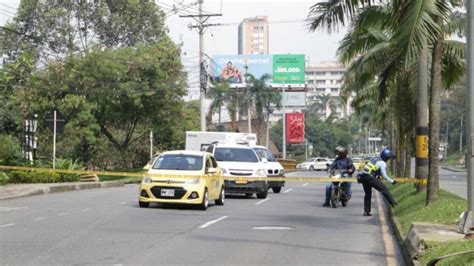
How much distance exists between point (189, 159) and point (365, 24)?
233 inches

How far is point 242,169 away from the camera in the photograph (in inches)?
968

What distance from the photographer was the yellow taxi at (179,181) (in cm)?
1836

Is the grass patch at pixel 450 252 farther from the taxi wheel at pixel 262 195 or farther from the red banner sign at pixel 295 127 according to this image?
the red banner sign at pixel 295 127

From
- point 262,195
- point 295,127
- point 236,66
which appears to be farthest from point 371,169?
point 295,127

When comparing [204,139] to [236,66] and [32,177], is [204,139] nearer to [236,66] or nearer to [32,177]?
[32,177]

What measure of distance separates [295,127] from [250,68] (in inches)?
464

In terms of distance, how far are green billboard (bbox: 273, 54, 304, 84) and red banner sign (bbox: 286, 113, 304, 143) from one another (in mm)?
11813

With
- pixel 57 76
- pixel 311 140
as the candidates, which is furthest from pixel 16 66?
pixel 311 140

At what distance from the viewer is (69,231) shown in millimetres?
13227

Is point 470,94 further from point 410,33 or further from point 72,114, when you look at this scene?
point 72,114

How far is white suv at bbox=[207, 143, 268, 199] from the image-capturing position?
24375 millimetres

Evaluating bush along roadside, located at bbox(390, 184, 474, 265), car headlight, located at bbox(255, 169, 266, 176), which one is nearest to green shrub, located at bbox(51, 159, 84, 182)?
car headlight, located at bbox(255, 169, 266, 176)

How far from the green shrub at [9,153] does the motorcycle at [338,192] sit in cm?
1523

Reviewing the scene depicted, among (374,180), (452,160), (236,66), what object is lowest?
(452,160)
